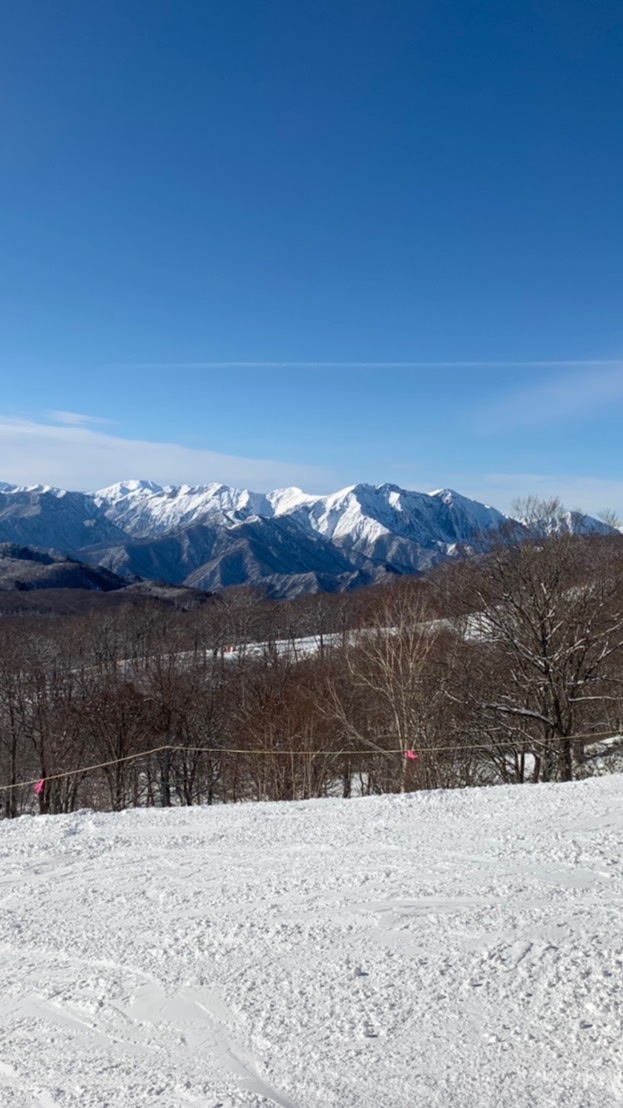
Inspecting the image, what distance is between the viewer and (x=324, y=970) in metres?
5.06

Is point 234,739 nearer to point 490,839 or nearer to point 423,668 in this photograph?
point 423,668

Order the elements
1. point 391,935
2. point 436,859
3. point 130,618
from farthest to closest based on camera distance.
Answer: point 130,618
point 436,859
point 391,935

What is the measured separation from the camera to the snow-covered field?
391 cm

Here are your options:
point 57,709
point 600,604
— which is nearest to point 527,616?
point 600,604

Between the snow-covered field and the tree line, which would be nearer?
the snow-covered field

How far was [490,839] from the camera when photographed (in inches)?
306

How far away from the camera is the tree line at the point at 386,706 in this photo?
67.4 ft

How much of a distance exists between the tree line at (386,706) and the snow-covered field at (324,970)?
7481 millimetres

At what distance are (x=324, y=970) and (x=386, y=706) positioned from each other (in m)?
22.1

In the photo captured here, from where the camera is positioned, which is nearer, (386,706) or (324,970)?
(324,970)

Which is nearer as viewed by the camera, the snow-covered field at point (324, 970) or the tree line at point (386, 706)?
the snow-covered field at point (324, 970)

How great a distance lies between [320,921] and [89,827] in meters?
4.98

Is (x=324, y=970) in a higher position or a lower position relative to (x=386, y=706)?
higher

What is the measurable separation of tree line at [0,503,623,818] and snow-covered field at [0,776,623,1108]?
748 centimetres
